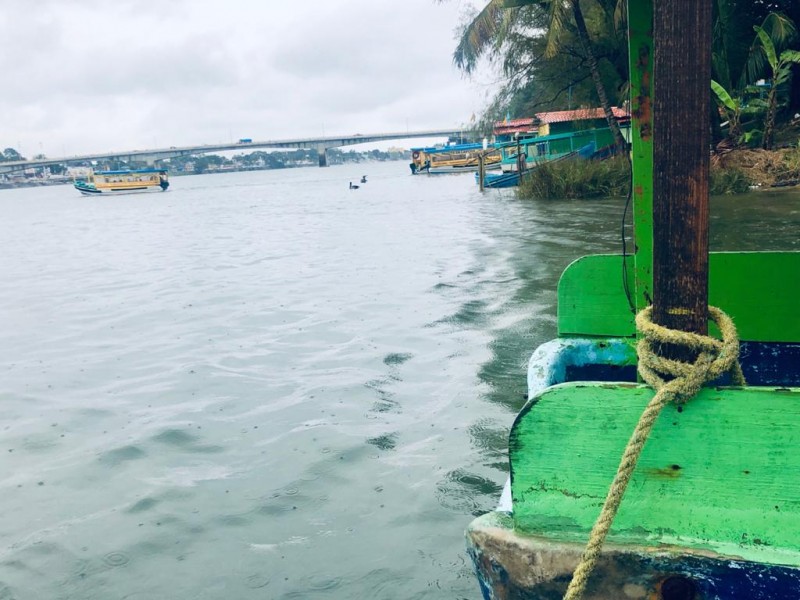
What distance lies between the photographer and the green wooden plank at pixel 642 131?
2365 millimetres

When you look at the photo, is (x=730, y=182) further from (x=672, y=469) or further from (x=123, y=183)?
(x=123, y=183)

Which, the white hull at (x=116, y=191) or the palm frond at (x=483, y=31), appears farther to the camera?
the white hull at (x=116, y=191)

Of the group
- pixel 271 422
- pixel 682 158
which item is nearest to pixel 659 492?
pixel 682 158

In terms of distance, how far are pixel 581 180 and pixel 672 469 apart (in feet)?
67.9

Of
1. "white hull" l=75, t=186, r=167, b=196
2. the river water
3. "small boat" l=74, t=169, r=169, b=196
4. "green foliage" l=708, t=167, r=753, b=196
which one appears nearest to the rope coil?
the river water

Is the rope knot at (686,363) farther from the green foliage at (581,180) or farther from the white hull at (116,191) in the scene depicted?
the white hull at (116,191)

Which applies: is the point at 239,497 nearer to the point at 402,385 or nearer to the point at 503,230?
the point at 402,385

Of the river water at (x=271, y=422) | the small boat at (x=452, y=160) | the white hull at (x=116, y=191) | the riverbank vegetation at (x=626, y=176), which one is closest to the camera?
the river water at (x=271, y=422)

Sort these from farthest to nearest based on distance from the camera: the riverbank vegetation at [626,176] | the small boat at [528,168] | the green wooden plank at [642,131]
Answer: the small boat at [528,168] < the riverbank vegetation at [626,176] < the green wooden plank at [642,131]

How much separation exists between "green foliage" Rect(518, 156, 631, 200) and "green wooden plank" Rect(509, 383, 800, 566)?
20.4 meters

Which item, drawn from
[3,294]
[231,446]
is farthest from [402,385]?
[3,294]

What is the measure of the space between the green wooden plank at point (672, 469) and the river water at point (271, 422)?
1.56 meters

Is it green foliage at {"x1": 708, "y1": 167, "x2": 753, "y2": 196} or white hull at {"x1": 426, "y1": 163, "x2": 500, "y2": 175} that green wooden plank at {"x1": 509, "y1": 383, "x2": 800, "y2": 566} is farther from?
white hull at {"x1": 426, "y1": 163, "x2": 500, "y2": 175}

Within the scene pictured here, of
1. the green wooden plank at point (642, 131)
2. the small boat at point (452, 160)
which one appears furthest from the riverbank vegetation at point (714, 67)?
the small boat at point (452, 160)
